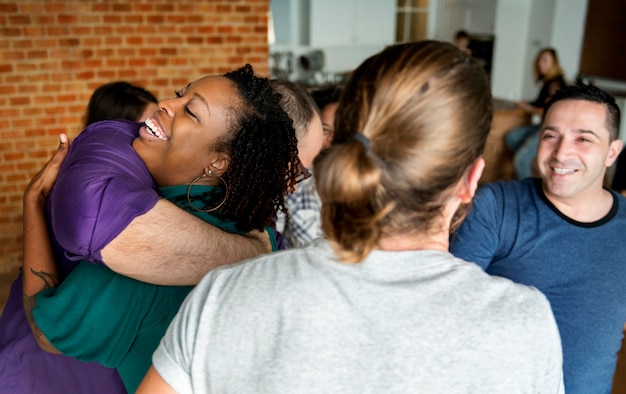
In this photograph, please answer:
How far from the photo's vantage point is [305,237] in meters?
2.53

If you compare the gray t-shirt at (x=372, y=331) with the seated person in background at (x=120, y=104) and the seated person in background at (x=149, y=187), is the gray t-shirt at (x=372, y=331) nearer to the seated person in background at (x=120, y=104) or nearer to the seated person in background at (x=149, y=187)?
the seated person in background at (x=149, y=187)

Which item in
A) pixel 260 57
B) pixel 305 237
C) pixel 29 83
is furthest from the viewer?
pixel 260 57

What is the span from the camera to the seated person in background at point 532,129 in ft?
16.5

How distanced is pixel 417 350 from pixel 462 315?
0.26 feet

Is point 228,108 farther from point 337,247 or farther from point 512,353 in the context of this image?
point 512,353

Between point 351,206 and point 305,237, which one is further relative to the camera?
point 305,237

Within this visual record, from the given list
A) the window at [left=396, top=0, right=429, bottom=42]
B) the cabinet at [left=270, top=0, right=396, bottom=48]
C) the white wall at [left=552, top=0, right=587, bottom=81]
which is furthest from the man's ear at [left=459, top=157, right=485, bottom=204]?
the window at [left=396, top=0, right=429, bottom=42]

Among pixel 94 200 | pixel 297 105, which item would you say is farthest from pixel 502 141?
pixel 94 200

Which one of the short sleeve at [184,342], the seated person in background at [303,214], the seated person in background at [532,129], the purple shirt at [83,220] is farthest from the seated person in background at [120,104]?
the seated person in background at [532,129]

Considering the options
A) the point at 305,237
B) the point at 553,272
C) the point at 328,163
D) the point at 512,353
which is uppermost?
the point at 328,163

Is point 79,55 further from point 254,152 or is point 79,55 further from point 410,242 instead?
point 410,242

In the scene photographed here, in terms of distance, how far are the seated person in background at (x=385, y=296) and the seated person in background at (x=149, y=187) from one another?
1.12 feet

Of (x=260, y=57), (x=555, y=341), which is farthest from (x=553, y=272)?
(x=260, y=57)

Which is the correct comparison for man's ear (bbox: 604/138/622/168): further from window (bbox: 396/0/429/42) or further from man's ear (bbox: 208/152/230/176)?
window (bbox: 396/0/429/42)
